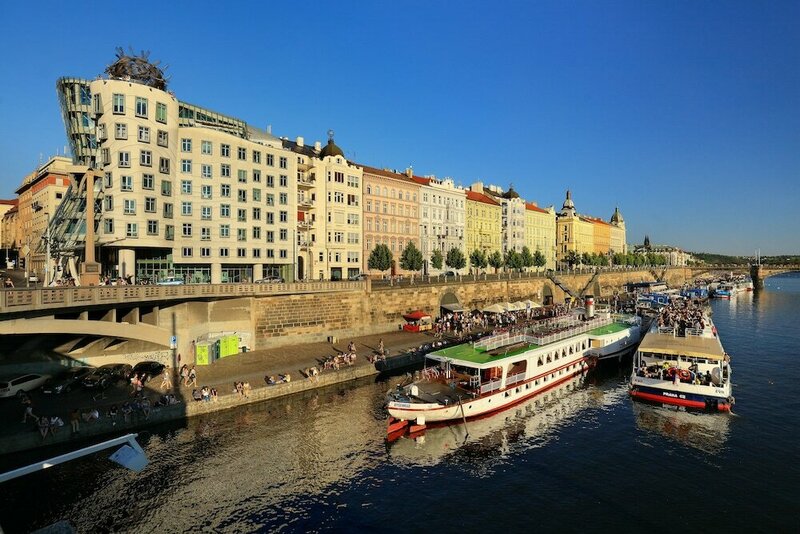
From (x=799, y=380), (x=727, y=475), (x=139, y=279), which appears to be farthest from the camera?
(x=139, y=279)

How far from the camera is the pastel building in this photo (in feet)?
352

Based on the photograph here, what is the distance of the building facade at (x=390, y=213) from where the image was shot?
80250mm

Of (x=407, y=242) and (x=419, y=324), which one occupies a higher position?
(x=407, y=242)

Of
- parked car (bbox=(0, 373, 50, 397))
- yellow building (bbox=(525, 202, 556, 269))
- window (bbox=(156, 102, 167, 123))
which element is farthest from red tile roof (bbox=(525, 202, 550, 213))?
parked car (bbox=(0, 373, 50, 397))

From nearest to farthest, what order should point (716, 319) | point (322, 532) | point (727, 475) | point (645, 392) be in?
point (322, 532)
point (727, 475)
point (645, 392)
point (716, 319)

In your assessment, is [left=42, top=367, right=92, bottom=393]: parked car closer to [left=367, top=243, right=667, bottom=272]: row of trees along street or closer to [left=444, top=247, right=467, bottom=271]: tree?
[left=367, top=243, right=667, bottom=272]: row of trees along street

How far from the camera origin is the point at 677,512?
21844mm

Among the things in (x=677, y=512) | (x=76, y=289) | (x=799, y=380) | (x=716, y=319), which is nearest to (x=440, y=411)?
(x=677, y=512)

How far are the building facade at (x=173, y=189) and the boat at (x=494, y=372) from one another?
27.4m

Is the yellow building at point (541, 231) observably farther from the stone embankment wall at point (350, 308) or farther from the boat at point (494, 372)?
the boat at point (494, 372)

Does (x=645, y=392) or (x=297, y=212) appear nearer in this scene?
(x=645, y=392)

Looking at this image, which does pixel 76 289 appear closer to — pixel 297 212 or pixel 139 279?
pixel 139 279

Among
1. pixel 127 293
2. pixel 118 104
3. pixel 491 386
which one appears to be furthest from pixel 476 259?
pixel 127 293

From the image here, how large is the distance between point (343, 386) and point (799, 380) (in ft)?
134
